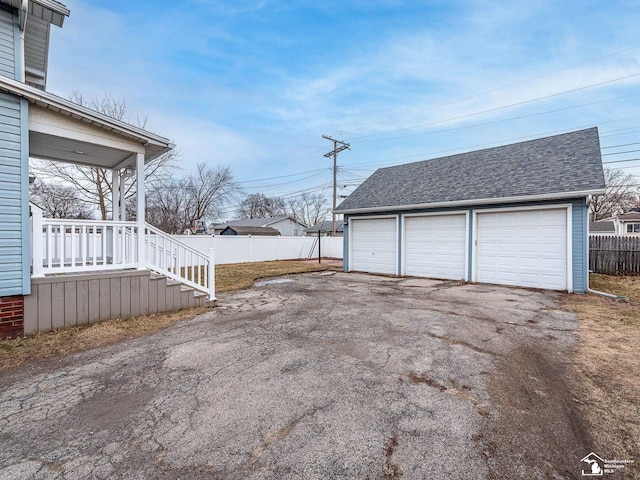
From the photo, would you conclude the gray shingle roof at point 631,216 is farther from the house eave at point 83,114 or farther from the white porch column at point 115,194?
the white porch column at point 115,194

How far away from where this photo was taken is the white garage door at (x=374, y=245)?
1218 cm

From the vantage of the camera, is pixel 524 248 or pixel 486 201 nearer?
pixel 524 248

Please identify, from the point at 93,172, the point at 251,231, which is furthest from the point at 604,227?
the point at 93,172

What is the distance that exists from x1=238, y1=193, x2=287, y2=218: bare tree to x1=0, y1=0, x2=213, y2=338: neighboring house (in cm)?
5126

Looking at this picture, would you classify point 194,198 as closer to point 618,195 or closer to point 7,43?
point 7,43

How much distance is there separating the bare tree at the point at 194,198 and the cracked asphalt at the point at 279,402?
93.3 feet

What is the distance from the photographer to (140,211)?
604 cm

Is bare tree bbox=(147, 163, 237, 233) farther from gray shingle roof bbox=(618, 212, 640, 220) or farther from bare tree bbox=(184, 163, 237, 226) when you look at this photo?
gray shingle roof bbox=(618, 212, 640, 220)

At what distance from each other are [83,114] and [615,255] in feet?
54.8

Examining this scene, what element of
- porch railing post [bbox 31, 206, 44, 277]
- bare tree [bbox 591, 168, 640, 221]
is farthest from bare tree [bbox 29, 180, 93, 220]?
bare tree [bbox 591, 168, 640, 221]

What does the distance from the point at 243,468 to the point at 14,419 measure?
2.12 metres

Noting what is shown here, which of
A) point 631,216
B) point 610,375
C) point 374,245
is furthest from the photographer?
point 631,216

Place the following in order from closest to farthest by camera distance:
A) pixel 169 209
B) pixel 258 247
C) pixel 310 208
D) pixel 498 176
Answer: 1. pixel 498 176
2. pixel 258 247
3. pixel 169 209
4. pixel 310 208

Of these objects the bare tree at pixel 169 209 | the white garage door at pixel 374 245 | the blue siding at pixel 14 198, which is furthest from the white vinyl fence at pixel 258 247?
the bare tree at pixel 169 209
